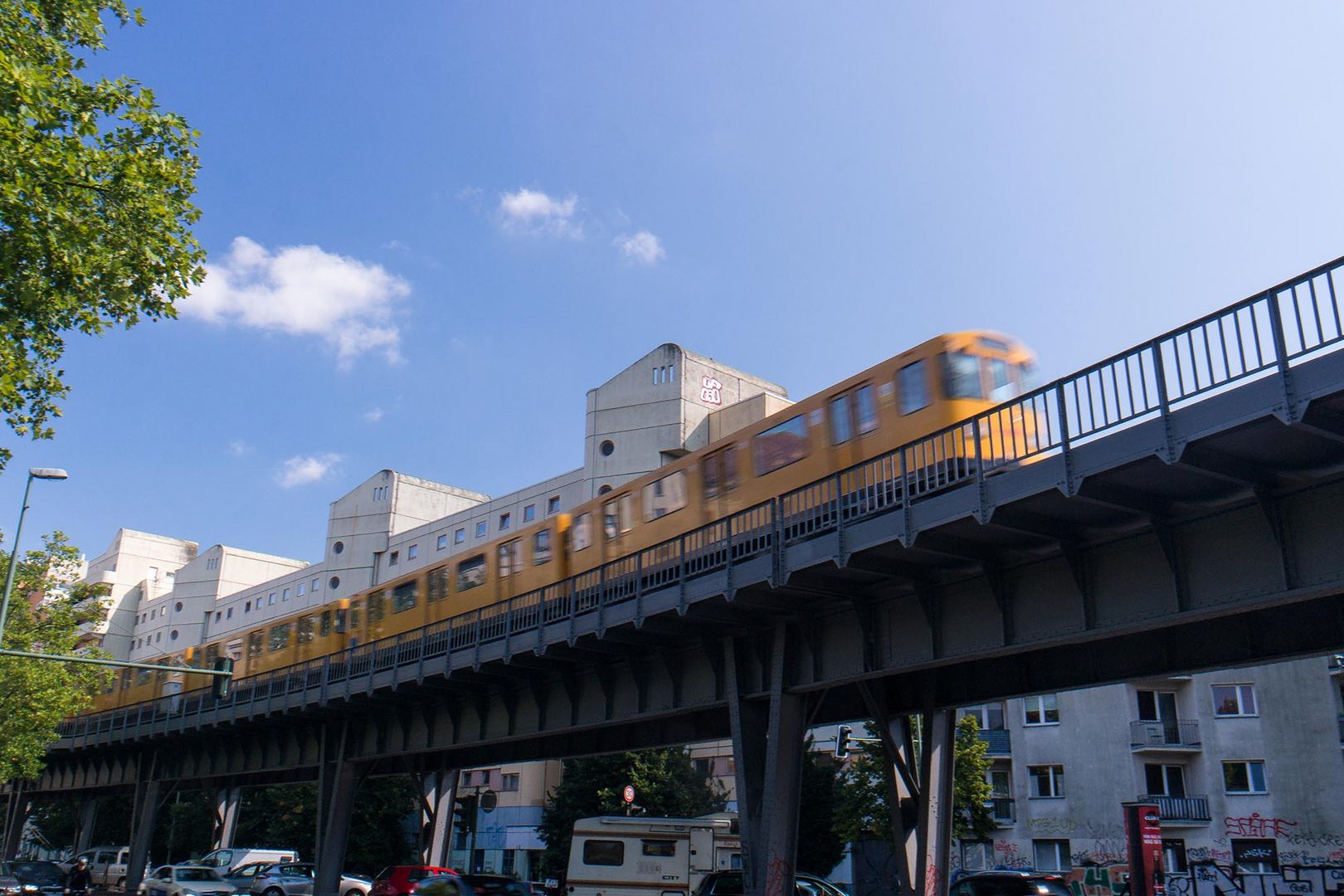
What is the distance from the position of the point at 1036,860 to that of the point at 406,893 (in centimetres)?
2591

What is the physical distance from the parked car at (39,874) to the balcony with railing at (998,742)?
3320 cm

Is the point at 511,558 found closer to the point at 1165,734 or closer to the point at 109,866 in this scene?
the point at 1165,734

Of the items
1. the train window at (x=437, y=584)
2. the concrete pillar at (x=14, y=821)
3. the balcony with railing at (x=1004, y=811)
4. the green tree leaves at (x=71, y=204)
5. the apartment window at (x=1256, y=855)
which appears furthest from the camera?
the concrete pillar at (x=14, y=821)

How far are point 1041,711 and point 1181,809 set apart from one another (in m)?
5.94

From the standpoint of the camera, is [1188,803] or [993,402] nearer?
[993,402]

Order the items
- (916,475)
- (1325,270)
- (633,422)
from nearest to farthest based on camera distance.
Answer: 1. (1325,270)
2. (916,475)
3. (633,422)

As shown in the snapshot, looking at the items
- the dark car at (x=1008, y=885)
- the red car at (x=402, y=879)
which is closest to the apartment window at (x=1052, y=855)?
the dark car at (x=1008, y=885)

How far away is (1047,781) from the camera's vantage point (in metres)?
42.2

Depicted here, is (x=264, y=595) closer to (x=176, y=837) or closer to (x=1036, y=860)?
(x=176, y=837)

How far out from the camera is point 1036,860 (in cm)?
4156

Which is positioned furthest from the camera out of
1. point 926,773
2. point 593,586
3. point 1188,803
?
point 1188,803

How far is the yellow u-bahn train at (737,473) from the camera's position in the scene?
61.3ft

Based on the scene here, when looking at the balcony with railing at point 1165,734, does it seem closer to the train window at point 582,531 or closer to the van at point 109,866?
the train window at point 582,531

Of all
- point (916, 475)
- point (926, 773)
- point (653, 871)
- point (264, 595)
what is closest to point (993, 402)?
point (916, 475)
